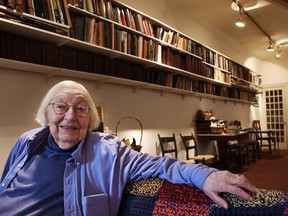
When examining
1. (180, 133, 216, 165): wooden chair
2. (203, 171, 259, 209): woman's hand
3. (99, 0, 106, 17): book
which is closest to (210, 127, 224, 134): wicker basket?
(180, 133, 216, 165): wooden chair

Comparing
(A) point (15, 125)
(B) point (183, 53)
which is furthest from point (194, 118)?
(A) point (15, 125)

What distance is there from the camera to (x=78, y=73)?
2.77 meters

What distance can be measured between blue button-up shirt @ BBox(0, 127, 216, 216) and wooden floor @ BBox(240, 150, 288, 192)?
3.32 m

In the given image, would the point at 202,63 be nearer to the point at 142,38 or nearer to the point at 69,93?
the point at 142,38

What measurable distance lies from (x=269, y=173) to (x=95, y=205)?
4605 mm

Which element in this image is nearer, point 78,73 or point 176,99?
point 78,73

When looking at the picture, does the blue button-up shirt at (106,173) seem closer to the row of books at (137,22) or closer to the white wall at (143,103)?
the white wall at (143,103)

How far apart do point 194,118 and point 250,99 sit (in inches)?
132

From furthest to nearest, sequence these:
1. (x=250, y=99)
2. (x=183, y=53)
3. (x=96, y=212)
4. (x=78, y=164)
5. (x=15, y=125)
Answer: (x=250, y=99) < (x=183, y=53) < (x=15, y=125) < (x=78, y=164) < (x=96, y=212)

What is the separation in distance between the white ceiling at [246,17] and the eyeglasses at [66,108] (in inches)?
147

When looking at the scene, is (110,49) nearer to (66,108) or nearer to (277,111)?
(66,108)

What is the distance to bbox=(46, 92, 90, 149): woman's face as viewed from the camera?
4.58 ft

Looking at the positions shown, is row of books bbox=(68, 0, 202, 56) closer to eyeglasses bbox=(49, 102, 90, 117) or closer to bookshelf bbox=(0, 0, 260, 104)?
bookshelf bbox=(0, 0, 260, 104)

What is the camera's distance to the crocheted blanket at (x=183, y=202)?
2.87ft
